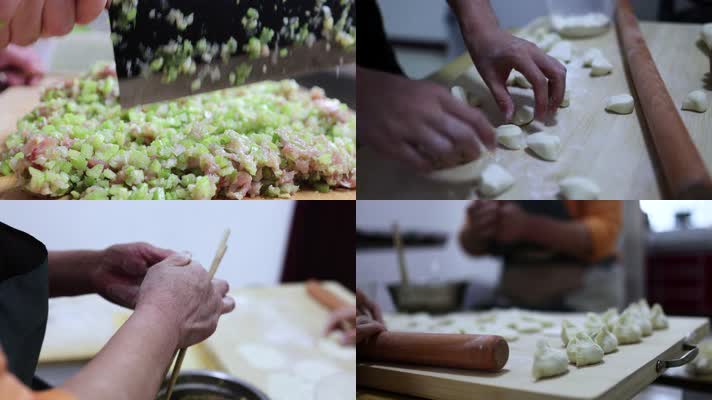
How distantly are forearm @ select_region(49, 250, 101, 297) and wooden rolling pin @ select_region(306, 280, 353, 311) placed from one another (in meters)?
0.62

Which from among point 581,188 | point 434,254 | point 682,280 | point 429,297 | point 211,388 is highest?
point 581,188

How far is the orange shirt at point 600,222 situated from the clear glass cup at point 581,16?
0.55 m

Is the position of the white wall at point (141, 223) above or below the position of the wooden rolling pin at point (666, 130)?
below

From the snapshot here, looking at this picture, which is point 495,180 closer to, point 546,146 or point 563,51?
point 546,146

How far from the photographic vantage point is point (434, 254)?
1.69 m

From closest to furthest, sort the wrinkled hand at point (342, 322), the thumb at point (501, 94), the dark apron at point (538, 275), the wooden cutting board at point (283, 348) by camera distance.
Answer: the thumb at point (501, 94)
the wooden cutting board at point (283, 348)
the wrinkled hand at point (342, 322)
the dark apron at point (538, 275)

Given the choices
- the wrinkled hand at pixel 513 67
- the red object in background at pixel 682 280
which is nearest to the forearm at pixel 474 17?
the wrinkled hand at pixel 513 67

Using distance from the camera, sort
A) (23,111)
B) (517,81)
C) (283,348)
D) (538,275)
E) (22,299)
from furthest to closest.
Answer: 1. (538,275)
2. (283,348)
3. (23,111)
4. (517,81)
5. (22,299)

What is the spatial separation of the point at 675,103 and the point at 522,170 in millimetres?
212

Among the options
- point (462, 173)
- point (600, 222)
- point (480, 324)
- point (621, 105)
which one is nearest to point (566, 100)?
point (621, 105)

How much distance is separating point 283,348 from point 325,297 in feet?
0.87

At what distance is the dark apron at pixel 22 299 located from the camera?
52 centimetres

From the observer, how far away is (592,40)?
79 centimetres

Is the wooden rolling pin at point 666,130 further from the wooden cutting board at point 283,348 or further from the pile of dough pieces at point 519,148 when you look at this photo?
the wooden cutting board at point 283,348
